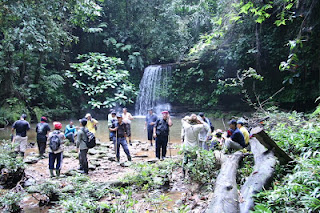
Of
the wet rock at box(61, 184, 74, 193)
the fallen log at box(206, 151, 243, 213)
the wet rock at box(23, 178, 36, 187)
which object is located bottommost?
the wet rock at box(23, 178, 36, 187)

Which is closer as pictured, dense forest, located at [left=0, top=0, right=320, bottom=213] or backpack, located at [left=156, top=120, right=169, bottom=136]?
dense forest, located at [left=0, top=0, right=320, bottom=213]

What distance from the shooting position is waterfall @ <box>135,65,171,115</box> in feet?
67.0

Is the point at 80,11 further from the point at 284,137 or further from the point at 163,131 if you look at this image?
the point at 284,137

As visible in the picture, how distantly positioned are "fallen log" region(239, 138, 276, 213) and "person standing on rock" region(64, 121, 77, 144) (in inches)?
282

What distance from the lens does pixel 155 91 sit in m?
20.4

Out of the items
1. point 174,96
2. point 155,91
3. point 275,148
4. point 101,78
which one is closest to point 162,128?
point 275,148

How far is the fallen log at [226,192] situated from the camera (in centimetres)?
295

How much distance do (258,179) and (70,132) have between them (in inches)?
305

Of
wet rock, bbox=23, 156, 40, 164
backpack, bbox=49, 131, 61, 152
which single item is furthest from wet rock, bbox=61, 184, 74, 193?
wet rock, bbox=23, 156, 40, 164

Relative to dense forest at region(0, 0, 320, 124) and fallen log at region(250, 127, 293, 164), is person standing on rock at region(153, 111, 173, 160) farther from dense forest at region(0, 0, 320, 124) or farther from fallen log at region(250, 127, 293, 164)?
dense forest at region(0, 0, 320, 124)

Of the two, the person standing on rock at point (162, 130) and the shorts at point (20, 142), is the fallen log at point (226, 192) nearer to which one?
the person standing on rock at point (162, 130)

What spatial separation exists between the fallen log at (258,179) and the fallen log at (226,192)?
110 mm

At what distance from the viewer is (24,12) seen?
5.66 metres

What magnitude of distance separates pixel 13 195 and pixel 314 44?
13624 mm
